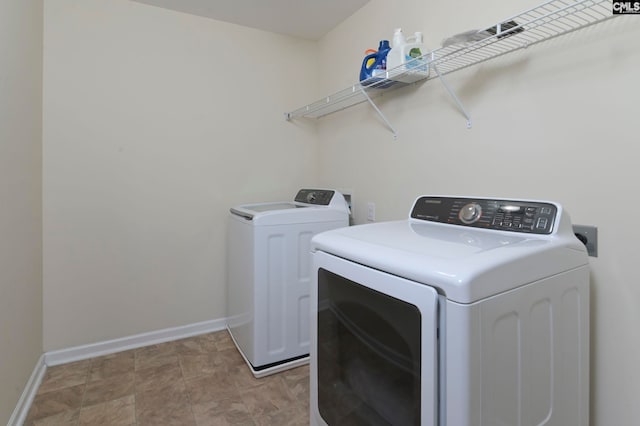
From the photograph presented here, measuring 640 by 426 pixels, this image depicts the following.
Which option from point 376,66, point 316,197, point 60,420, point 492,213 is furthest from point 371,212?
point 60,420

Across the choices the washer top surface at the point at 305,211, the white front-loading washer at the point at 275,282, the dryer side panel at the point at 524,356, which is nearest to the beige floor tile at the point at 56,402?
the white front-loading washer at the point at 275,282

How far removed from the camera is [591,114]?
44.7 inches

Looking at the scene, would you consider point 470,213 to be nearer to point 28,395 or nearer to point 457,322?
point 457,322

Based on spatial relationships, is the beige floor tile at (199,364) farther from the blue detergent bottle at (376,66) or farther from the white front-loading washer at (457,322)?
the blue detergent bottle at (376,66)

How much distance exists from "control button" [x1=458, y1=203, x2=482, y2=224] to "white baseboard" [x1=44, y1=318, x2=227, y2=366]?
201 centimetres

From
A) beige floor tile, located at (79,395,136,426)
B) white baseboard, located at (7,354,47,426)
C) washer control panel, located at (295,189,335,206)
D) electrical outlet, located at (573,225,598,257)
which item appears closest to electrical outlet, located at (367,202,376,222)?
washer control panel, located at (295,189,335,206)

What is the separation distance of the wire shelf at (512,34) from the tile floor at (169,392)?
1774 millimetres

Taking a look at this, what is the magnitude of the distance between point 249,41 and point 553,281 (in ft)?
8.37

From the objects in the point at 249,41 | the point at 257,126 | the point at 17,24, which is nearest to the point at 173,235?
the point at 257,126

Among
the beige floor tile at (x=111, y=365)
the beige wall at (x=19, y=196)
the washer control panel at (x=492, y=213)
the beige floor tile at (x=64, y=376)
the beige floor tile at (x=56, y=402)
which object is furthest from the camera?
the beige floor tile at (x=111, y=365)

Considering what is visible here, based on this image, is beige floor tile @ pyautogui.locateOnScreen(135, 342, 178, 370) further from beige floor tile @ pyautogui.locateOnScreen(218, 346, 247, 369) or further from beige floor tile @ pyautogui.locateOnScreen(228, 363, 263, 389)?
beige floor tile @ pyautogui.locateOnScreen(228, 363, 263, 389)

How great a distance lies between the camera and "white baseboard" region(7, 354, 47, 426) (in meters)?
1.52

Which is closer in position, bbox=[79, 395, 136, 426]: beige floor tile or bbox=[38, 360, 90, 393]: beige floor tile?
bbox=[79, 395, 136, 426]: beige floor tile

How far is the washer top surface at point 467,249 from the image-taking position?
76 centimetres
